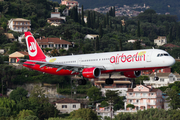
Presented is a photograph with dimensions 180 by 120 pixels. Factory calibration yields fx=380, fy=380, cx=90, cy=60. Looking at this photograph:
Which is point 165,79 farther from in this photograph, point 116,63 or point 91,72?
point 91,72

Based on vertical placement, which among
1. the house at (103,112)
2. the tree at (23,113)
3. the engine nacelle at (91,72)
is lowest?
the house at (103,112)

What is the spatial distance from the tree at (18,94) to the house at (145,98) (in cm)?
4056

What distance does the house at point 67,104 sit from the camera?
14675 centimetres

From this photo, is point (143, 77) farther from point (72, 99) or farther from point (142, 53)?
point (142, 53)

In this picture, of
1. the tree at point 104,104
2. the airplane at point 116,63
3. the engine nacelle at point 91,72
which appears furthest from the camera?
the tree at point 104,104

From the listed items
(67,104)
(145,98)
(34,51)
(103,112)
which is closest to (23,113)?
(67,104)

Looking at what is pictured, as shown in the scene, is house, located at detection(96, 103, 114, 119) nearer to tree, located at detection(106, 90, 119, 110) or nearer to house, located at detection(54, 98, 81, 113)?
tree, located at detection(106, 90, 119, 110)

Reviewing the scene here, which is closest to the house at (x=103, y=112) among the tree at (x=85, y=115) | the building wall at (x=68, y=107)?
the building wall at (x=68, y=107)

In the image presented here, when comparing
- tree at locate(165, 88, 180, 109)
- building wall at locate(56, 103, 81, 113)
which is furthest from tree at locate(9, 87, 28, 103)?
tree at locate(165, 88, 180, 109)

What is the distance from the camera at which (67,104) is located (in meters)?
147

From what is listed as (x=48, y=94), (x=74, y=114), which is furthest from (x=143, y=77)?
(x=74, y=114)

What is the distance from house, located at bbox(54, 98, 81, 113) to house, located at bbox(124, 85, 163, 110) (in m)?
19.1

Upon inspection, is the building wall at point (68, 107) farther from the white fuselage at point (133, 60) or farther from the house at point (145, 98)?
the white fuselage at point (133, 60)

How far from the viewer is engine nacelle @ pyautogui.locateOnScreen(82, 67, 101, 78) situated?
6388 cm
